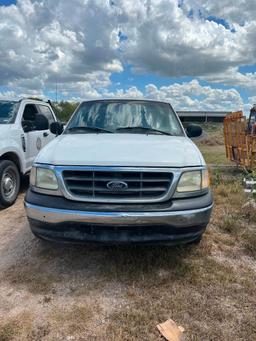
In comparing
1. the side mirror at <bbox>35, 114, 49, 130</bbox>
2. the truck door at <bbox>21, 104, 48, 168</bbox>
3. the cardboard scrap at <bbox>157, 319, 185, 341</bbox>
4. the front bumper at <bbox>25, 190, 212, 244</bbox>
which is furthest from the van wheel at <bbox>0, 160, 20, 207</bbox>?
the cardboard scrap at <bbox>157, 319, 185, 341</bbox>

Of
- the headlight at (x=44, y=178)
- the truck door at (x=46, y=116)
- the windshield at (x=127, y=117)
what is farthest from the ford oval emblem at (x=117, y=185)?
the truck door at (x=46, y=116)

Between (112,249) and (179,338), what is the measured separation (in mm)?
1549

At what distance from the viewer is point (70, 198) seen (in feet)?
10.4

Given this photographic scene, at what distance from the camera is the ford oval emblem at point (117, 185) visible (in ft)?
10.3

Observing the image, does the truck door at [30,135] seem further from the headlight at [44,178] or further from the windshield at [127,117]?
the headlight at [44,178]

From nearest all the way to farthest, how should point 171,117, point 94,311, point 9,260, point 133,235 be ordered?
point 94,311, point 133,235, point 9,260, point 171,117

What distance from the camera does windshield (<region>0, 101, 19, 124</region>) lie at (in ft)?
19.8

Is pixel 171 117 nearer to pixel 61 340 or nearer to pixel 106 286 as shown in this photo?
pixel 106 286

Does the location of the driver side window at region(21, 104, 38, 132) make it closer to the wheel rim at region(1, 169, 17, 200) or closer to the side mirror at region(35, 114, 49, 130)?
the side mirror at region(35, 114, 49, 130)

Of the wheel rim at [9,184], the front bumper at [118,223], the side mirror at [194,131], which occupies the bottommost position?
the wheel rim at [9,184]

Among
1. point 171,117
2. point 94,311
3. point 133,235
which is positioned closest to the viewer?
Answer: point 94,311

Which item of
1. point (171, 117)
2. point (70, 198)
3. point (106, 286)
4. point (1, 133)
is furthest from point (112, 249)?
point (1, 133)

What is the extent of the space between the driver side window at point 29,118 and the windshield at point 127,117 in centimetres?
185

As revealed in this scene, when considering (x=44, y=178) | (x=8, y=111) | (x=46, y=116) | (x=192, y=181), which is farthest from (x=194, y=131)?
(x=46, y=116)
